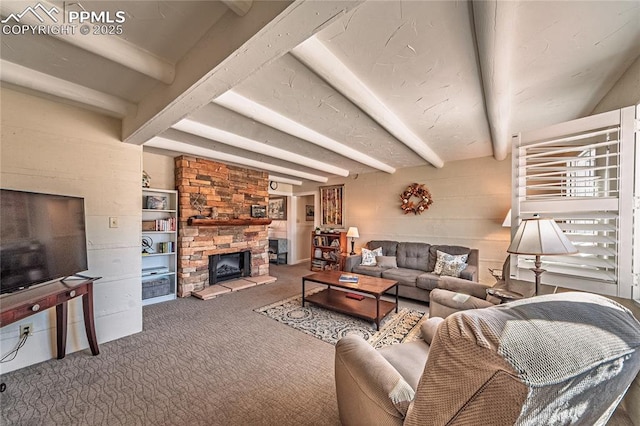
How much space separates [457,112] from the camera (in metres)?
2.40

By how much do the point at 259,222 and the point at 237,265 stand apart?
3.17 feet

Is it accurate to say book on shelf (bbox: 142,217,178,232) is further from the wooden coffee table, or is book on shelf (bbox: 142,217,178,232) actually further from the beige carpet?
the wooden coffee table

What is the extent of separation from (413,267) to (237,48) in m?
4.08

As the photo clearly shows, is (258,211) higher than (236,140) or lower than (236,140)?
lower

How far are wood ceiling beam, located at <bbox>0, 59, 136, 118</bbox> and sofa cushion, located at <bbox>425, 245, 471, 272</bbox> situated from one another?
4.48m

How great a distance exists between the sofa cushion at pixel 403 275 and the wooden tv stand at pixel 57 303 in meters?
3.61

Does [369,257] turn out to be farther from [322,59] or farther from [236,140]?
[322,59]

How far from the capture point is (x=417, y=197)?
184 inches

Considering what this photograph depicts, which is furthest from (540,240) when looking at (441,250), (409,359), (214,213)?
(214,213)

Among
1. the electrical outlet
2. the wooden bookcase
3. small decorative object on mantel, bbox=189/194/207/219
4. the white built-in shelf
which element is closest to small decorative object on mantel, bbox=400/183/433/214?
the wooden bookcase

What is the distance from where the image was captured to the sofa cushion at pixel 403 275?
361 cm

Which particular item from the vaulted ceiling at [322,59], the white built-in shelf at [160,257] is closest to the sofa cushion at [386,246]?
the vaulted ceiling at [322,59]

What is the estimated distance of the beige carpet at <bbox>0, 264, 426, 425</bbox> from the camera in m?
1.55

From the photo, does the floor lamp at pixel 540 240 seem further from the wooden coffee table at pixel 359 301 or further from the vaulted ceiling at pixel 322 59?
the wooden coffee table at pixel 359 301
